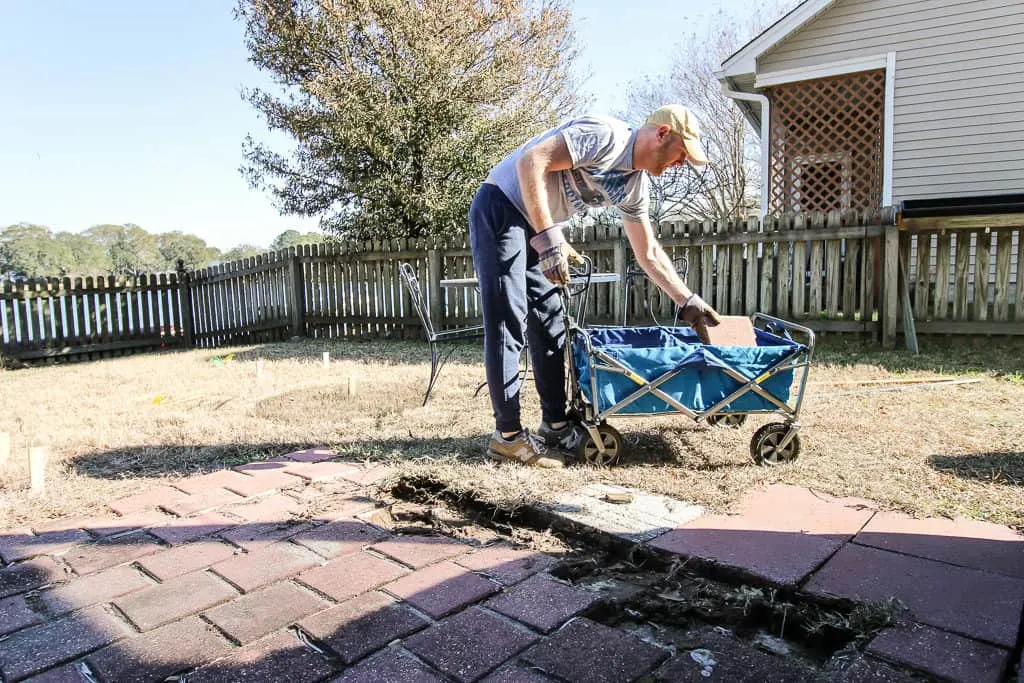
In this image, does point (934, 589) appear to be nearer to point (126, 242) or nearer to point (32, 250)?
point (32, 250)

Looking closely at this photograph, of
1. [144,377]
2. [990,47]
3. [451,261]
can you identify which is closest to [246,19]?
[451,261]

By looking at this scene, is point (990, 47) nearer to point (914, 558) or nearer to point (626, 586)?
point (914, 558)

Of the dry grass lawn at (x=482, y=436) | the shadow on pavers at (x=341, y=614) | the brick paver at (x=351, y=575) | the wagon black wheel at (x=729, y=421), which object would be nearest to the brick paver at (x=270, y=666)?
the shadow on pavers at (x=341, y=614)

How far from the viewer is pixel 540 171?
2.51m

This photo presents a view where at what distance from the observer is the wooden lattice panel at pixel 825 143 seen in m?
9.70

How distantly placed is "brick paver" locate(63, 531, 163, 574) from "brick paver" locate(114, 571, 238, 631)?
0.28m

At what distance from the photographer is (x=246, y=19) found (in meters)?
11.6

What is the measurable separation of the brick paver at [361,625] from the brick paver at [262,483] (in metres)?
1.06

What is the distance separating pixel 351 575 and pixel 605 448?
1284 millimetres

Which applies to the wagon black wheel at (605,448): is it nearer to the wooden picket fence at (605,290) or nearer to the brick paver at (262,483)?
the brick paver at (262,483)

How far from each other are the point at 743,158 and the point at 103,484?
20.4 meters

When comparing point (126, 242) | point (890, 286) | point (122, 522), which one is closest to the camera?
point (122, 522)

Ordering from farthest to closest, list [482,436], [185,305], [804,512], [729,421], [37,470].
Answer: [185,305] < [729,421] < [482,436] < [37,470] < [804,512]

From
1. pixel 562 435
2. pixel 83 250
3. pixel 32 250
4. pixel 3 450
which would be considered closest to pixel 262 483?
pixel 3 450
